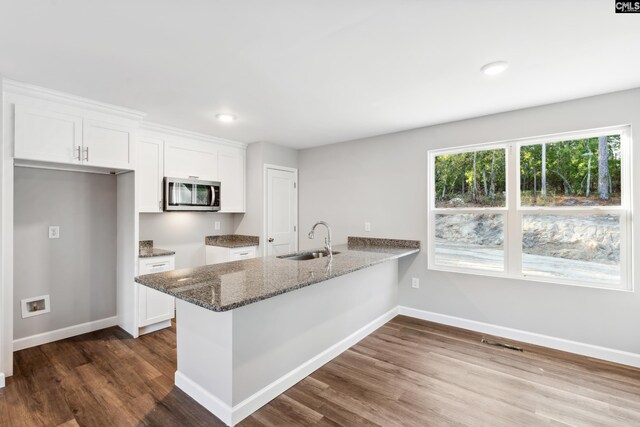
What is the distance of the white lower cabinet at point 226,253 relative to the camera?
410cm

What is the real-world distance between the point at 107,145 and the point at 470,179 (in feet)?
12.5

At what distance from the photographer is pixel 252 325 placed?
77.5 inches

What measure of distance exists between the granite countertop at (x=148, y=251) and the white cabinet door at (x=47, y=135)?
1098 mm

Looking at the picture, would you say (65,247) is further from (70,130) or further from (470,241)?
(470,241)

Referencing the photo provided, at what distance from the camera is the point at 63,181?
310 cm

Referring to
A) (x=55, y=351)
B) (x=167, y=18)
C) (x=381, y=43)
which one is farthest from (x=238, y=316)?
(x=55, y=351)

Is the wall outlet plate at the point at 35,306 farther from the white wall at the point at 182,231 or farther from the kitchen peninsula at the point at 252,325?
the kitchen peninsula at the point at 252,325

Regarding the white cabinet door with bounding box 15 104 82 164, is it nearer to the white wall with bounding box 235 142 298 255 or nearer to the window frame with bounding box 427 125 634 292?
the white wall with bounding box 235 142 298 255

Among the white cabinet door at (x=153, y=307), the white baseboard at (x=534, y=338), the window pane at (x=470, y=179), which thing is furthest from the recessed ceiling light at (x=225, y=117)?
the white baseboard at (x=534, y=338)

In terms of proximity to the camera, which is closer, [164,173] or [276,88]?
[276,88]

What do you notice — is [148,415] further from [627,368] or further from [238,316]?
[627,368]

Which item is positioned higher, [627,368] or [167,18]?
[167,18]

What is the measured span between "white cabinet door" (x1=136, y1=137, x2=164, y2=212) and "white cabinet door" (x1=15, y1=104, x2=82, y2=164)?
2.08 ft

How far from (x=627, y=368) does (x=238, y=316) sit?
10.5 feet
